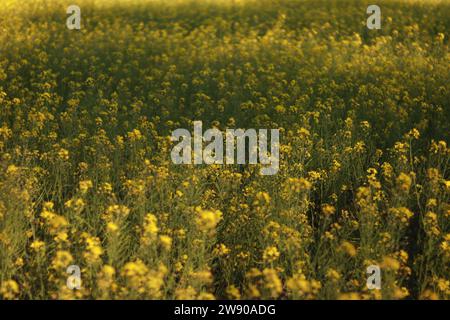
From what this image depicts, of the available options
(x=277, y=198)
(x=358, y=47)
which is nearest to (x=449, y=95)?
(x=358, y=47)

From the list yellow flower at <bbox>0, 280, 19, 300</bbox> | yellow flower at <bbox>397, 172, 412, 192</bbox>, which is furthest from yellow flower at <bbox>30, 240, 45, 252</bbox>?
yellow flower at <bbox>397, 172, 412, 192</bbox>

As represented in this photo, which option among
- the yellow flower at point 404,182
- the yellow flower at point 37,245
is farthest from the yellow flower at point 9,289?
the yellow flower at point 404,182

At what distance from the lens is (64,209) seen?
230 inches

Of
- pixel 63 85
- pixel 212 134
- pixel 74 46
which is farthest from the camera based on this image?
pixel 74 46

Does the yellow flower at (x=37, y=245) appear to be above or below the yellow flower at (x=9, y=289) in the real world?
above

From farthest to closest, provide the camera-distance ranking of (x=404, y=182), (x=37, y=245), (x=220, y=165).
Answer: (x=220, y=165) → (x=404, y=182) → (x=37, y=245)

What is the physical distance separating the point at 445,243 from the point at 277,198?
1.30 m

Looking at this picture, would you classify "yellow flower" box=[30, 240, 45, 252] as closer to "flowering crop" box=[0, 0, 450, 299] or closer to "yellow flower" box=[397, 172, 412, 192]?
"flowering crop" box=[0, 0, 450, 299]

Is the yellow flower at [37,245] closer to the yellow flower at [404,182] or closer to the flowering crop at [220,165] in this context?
the flowering crop at [220,165]

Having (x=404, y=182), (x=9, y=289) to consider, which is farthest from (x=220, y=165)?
(x=9, y=289)

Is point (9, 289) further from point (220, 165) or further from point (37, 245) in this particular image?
point (220, 165)

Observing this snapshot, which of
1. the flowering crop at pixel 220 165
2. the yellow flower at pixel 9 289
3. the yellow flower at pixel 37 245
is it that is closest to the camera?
the yellow flower at pixel 9 289
